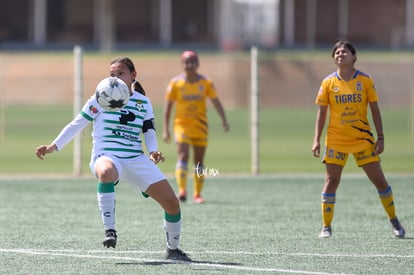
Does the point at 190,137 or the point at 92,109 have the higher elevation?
the point at 92,109

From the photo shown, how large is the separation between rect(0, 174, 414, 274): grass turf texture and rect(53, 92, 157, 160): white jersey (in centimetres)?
102

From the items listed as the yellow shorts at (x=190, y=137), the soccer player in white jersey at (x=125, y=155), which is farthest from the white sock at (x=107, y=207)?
the yellow shorts at (x=190, y=137)

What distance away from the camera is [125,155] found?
34.1 ft

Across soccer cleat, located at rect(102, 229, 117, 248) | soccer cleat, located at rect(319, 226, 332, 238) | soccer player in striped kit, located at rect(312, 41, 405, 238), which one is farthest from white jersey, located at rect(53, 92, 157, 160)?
soccer cleat, located at rect(319, 226, 332, 238)

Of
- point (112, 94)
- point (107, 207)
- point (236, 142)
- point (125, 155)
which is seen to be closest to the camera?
point (112, 94)

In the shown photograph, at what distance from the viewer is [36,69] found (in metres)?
41.5

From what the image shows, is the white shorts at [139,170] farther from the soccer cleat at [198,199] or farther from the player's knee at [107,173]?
the soccer cleat at [198,199]

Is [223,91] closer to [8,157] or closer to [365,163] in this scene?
[8,157]

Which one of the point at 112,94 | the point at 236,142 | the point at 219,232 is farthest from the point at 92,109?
the point at 236,142

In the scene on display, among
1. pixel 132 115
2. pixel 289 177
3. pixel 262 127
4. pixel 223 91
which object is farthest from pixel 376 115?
pixel 223 91

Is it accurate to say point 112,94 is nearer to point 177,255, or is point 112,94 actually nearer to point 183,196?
point 177,255

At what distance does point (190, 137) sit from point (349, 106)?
4897 millimetres

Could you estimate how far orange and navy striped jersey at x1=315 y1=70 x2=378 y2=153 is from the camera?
40.3ft

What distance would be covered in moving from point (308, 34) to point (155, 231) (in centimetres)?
4679
